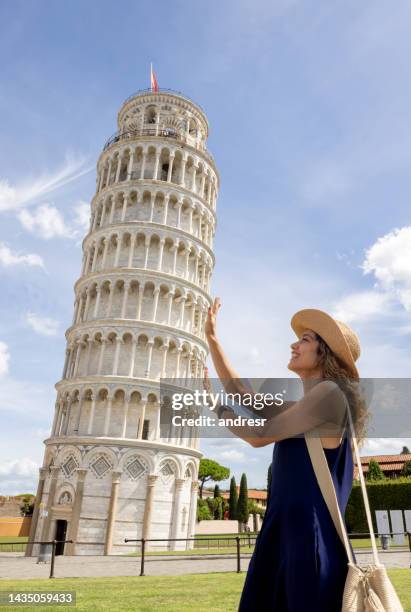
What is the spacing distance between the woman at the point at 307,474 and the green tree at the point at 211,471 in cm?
8239

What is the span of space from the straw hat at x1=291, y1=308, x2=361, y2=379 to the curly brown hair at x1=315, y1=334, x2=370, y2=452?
0.13 feet

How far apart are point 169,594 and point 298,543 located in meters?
7.78

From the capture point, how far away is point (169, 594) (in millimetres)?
8914

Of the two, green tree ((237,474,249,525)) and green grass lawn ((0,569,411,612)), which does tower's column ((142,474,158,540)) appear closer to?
green grass lawn ((0,569,411,612))

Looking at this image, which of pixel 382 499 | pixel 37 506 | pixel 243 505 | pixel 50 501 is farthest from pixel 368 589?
pixel 243 505

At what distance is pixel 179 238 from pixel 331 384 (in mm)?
37710

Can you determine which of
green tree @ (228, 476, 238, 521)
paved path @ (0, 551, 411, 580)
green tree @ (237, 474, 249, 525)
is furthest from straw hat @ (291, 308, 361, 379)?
green tree @ (228, 476, 238, 521)

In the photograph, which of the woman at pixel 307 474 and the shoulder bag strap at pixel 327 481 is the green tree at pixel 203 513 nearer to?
the woman at pixel 307 474

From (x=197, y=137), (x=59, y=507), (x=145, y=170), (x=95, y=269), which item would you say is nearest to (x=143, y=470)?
(x=59, y=507)

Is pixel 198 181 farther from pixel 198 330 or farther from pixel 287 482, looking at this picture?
pixel 287 482

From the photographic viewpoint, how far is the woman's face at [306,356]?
2934 mm

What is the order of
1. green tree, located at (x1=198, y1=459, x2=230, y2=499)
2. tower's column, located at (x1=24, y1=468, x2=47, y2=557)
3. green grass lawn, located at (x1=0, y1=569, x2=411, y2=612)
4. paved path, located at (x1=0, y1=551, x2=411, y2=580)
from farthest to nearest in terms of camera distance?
1. green tree, located at (x1=198, y1=459, x2=230, y2=499)
2. tower's column, located at (x1=24, y1=468, x2=47, y2=557)
3. paved path, located at (x1=0, y1=551, x2=411, y2=580)
4. green grass lawn, located at (x1=0, y1=569, x2=411, y2=612)

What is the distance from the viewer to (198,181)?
144ft

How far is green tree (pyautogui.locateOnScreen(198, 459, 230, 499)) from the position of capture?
267ft
